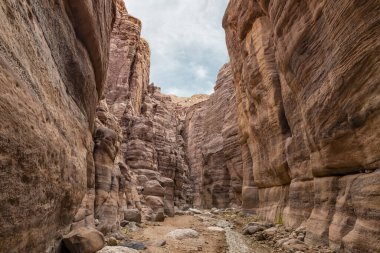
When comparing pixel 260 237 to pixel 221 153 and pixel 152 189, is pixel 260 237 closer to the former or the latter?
pixel 152 189

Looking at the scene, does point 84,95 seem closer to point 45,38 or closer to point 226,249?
point 45,38

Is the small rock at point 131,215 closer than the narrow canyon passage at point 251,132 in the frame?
No

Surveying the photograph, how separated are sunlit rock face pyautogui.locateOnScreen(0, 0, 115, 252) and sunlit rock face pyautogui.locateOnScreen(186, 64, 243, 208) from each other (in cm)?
3041

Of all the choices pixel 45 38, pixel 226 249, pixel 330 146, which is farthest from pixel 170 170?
pixel 45 38

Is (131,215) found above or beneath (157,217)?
above

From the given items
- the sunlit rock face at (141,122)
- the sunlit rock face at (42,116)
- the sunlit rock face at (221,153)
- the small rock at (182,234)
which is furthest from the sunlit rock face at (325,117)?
the sunlit rock face at (221,153)

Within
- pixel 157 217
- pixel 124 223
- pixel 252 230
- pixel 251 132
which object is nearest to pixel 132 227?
pixel 124 223

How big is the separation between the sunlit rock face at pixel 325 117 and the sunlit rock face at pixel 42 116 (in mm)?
8015

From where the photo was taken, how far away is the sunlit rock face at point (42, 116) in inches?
152

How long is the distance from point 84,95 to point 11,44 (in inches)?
202

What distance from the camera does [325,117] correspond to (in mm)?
10188

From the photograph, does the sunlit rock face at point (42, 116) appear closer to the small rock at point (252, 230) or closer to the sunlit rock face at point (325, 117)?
the sunlit rock face at point (325, 117)

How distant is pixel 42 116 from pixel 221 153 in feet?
141

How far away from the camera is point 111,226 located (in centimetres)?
1358
